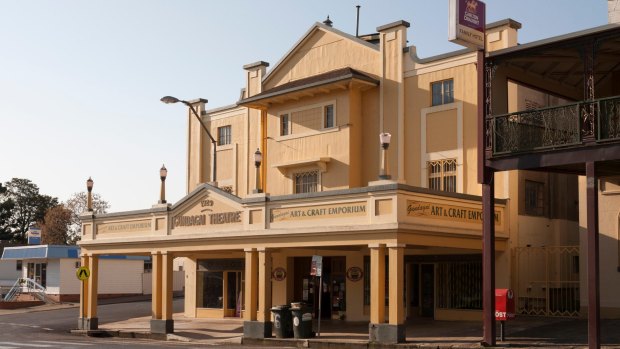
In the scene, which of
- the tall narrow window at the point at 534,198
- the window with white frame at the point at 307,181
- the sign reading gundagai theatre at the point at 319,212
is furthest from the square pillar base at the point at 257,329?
the tall narrow window at the point at 534,198

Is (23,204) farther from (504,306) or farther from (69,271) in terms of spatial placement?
(504,306)

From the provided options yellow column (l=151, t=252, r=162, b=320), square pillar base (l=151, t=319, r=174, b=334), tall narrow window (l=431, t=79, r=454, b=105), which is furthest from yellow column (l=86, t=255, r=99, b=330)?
tall narrow window (l=431, t=79, r=454, b=105)

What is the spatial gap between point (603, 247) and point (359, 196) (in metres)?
7.27

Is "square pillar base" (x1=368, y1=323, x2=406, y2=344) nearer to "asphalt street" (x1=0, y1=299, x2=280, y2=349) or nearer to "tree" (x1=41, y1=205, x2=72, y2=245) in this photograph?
"asphalt street" (x1=0, y1=299, x2=280, y2=349)

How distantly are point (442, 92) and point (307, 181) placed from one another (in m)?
6.22

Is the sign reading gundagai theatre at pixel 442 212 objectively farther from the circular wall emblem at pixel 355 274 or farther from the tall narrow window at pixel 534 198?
the circular wall emblem at pixel 355 274

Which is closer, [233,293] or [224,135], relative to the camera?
[233,293]

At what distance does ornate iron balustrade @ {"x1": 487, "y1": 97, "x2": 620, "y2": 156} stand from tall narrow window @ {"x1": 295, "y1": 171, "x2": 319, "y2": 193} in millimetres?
10613

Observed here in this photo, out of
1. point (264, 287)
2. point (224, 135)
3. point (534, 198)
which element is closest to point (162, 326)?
point (264, 287)

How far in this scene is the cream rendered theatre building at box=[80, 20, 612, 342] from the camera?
23.5 meters

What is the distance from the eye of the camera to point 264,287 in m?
25.9

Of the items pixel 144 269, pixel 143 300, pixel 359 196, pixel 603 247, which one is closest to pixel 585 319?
pixel 603 247

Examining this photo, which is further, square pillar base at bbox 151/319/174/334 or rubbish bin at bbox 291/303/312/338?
square pillar base at bbox 151/319/174/334

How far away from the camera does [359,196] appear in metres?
23.4
